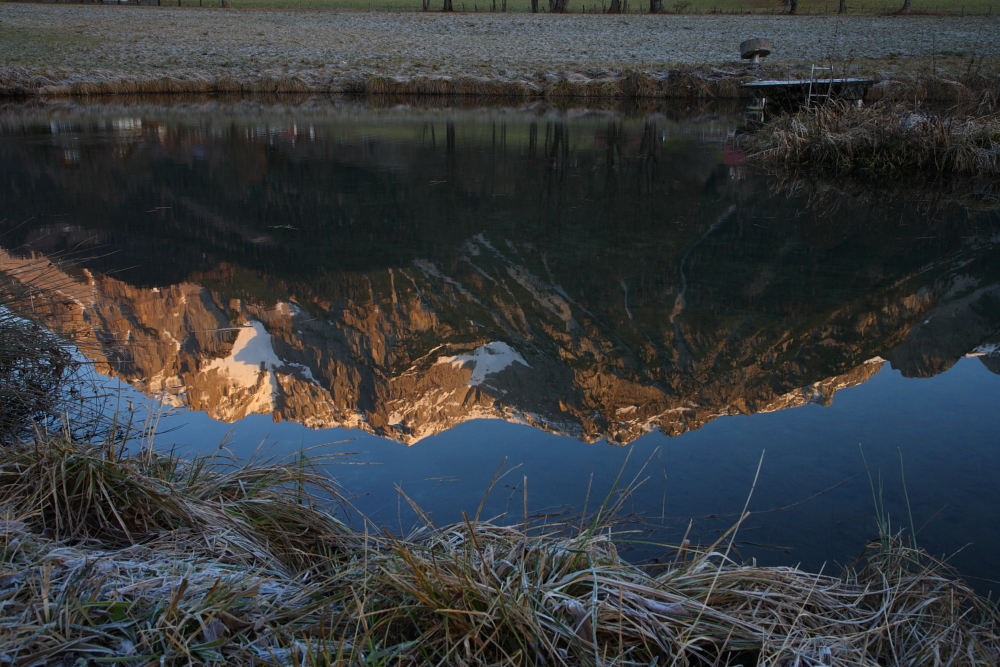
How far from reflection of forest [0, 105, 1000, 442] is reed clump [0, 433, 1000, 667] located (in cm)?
123

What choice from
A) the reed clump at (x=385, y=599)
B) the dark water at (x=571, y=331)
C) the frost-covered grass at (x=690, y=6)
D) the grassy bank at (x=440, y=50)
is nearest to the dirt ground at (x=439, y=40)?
the grassy bank at (x=440, y=50)

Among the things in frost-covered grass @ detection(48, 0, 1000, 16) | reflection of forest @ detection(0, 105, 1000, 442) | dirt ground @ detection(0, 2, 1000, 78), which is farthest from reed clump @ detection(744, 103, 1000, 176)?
frost-covered grass @ detection(48, 0, 1000, 16)

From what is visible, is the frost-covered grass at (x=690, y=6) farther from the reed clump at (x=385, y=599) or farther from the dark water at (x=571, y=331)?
the reed clump at (x=385, y=599)

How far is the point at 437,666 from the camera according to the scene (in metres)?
1.56

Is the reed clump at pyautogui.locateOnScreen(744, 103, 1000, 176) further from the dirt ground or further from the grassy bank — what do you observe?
the dirt ground

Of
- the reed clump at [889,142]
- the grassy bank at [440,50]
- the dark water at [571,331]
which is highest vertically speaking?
the grassy bank at [440,50]

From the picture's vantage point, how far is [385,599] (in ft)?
5.69

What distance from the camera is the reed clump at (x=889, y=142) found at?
28.1 feet

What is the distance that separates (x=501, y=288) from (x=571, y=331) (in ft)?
2.71

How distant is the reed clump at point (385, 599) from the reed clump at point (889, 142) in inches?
322

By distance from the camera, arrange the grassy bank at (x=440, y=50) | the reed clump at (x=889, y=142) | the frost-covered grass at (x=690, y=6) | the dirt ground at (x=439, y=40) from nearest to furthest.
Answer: the reed clump at (x=889, y=142), the grassy bank at (x=440, y=50), the dirt ground at (x=439, y=40), the frost-covered grass at (x=690, y=6)

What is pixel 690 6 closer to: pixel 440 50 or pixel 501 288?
pixel 440 50

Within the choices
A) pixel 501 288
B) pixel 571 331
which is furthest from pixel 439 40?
pixel 571 331

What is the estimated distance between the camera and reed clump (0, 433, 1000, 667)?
1553 mm
